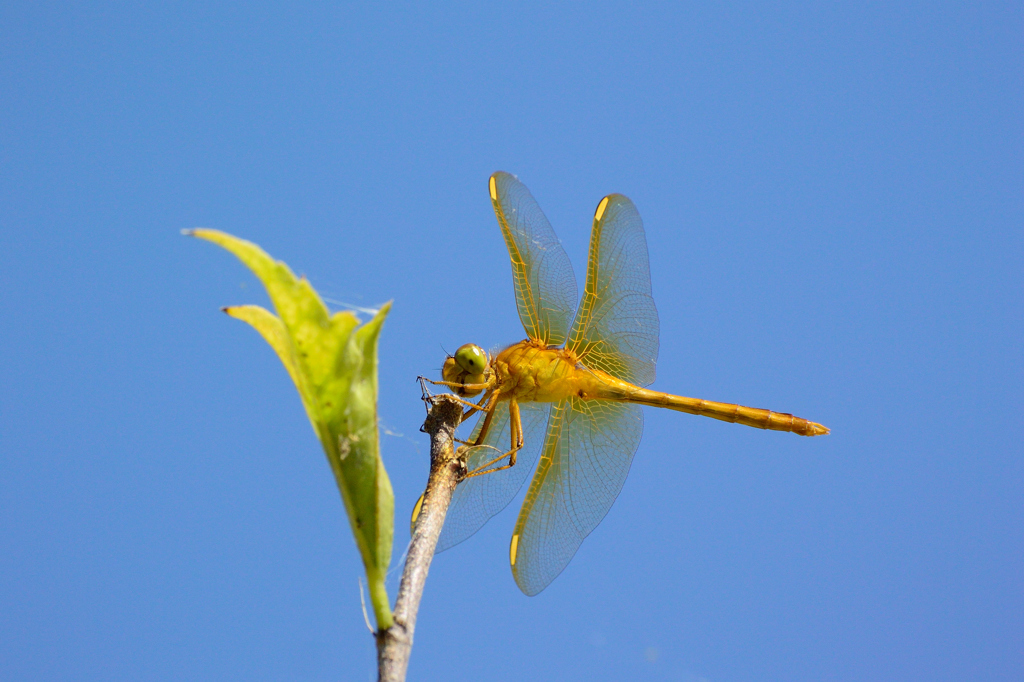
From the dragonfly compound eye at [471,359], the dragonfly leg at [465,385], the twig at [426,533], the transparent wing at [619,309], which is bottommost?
the twig at [426,533]

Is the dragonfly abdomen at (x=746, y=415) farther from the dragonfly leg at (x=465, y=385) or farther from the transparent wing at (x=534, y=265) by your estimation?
the dragonfly leg at (x=465, y=385)

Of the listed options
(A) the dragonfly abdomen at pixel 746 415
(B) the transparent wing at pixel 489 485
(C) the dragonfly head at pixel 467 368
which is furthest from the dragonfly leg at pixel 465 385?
(A) the dragonfly abdomen at pixel 746 415

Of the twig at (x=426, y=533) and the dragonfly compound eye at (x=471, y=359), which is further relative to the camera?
the dragonfly compound eye at (x=471, y=359)

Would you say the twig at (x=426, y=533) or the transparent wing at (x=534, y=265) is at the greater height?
the transparent wing at (x=534, y=265)

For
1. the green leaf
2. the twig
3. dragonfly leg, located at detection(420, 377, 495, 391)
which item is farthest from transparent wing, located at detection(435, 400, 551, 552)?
the green leaf

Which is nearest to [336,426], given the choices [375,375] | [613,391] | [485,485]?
[375,375]

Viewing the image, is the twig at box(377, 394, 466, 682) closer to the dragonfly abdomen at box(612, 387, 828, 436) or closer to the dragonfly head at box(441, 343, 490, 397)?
the dragonfly head at box(441, 343, 490, 397)
